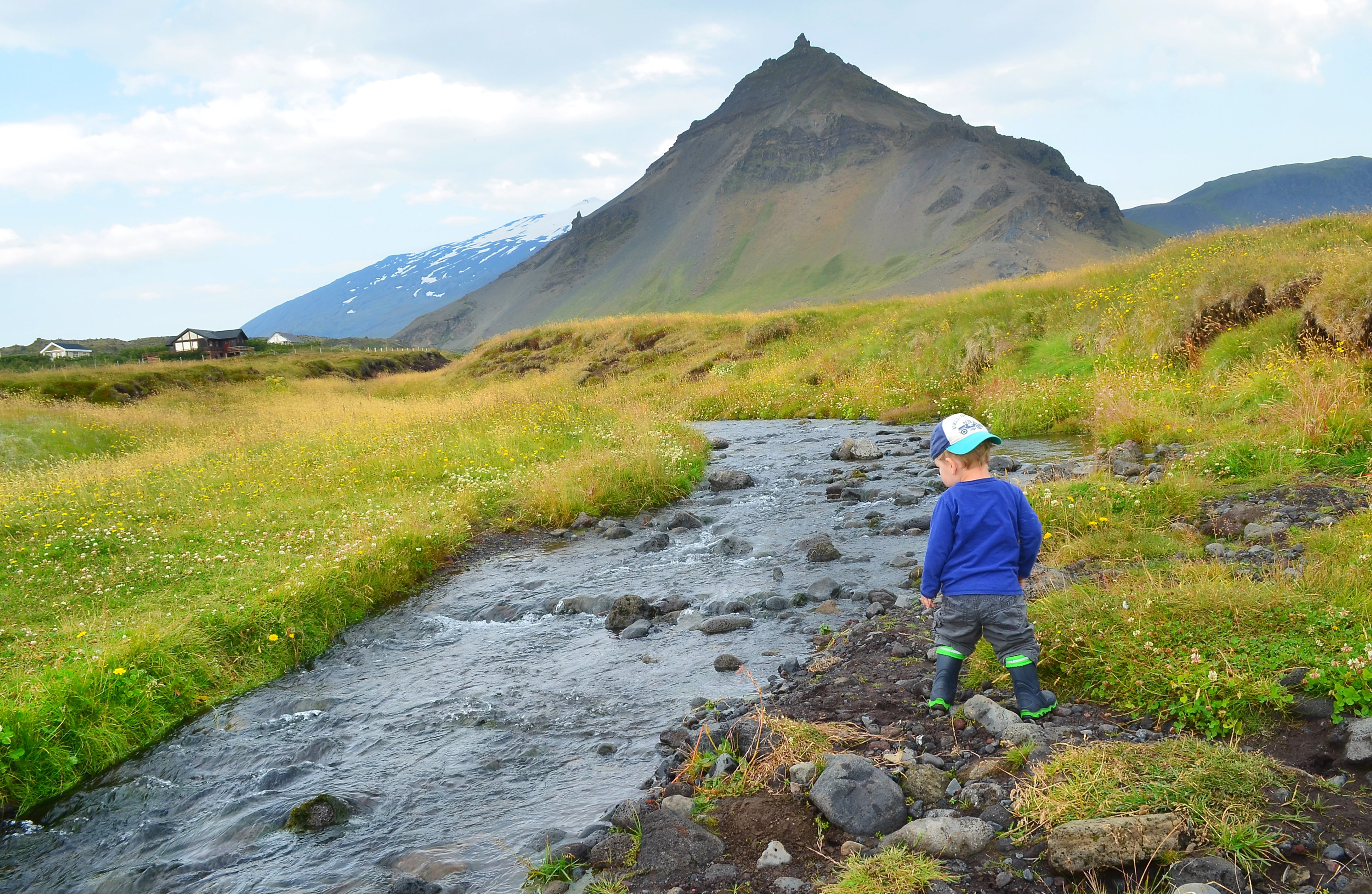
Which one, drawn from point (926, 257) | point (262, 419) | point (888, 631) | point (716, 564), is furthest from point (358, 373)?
point (926, 257)

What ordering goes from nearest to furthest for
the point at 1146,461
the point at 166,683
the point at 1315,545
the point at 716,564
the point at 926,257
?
the point at 1315,545 < the point at 166,683 < the point at 716,564 < the point at 1146,461 < the point at 926,257

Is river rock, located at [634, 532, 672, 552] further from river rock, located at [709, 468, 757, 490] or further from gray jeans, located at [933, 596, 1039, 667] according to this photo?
gray jeans, located at [933, 596, 1039, 667]

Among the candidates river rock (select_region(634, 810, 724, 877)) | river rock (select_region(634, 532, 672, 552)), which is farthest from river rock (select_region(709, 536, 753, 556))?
river rock (select_region(634, 810, 724, 877))

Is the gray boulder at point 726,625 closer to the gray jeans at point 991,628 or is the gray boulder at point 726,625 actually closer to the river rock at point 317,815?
the gray jeans at point 991,628

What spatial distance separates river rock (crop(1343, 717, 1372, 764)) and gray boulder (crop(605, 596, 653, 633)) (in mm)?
6912

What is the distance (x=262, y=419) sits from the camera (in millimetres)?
28891

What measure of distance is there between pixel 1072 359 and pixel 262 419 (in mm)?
28148

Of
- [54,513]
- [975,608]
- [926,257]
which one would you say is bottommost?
[975,608]

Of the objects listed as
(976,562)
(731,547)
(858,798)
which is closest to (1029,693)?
(976,562)

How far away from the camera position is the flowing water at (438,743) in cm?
556

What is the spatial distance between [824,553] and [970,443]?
5.68 metres

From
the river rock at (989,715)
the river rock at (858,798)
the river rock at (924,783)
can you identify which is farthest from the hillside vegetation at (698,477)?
the river rock at (858,798)

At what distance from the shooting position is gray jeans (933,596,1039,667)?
5754 millimetres

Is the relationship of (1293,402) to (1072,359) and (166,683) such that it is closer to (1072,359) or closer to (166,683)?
(1072,359)
